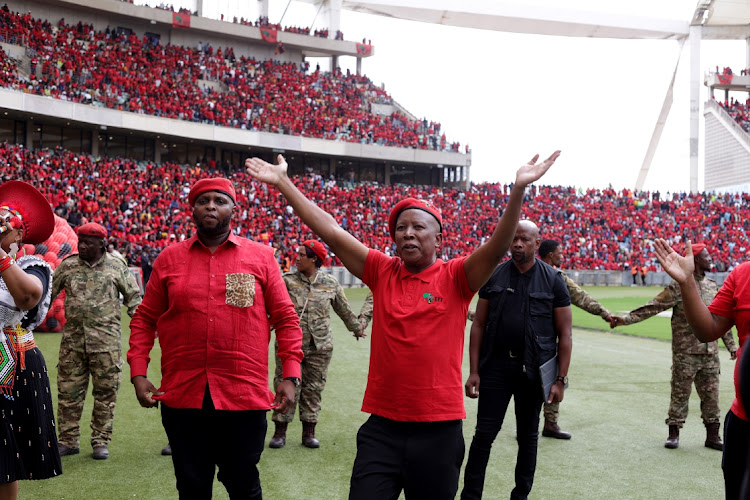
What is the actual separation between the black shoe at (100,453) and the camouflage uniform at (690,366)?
15.7ft

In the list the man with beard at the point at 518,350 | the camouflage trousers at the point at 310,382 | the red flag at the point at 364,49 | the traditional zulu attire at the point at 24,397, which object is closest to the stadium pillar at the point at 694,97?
the red flag at the point at 364,49

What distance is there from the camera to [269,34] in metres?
45.2

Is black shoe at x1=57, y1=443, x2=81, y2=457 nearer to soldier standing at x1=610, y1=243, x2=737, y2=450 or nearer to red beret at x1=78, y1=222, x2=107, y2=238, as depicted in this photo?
red beret at x1=78, y1=222, x2=107, y2=238

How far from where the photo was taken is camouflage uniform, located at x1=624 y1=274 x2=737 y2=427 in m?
6.32

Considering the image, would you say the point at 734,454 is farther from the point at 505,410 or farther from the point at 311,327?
the point at 311,327

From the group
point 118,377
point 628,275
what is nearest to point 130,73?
point 628,275

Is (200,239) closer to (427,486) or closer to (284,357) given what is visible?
(284,357)

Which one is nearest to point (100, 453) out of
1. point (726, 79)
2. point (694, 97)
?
point (694, 97)

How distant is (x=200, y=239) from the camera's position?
360 cm

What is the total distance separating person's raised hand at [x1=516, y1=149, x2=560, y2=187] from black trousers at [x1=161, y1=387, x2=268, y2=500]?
67.9 inches

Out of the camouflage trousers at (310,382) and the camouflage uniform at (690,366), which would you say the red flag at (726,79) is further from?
the camouflage trousers at (310,382)

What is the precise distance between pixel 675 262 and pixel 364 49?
1888 inches

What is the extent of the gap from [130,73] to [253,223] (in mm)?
13501

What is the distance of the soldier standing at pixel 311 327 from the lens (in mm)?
6285
